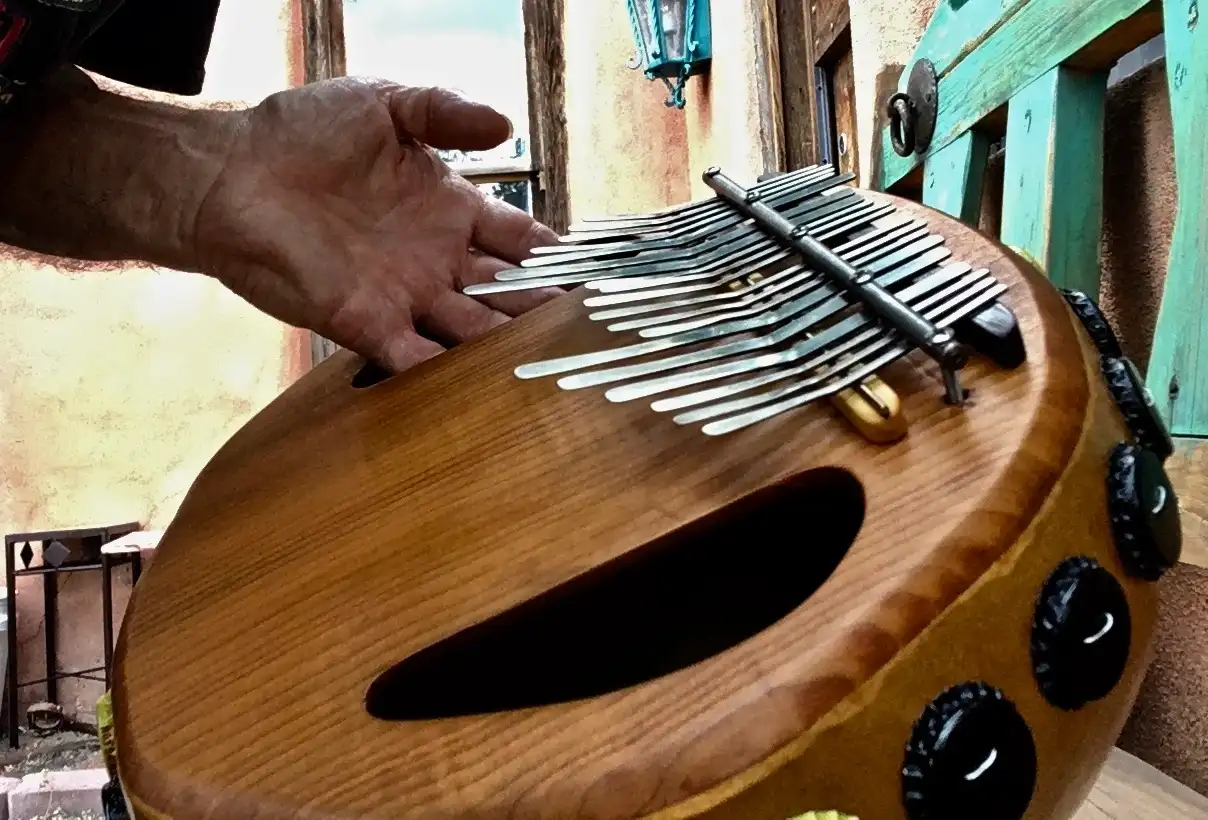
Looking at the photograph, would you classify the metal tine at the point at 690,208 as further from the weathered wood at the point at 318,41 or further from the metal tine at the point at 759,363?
the weathered wood at the point at 318,41

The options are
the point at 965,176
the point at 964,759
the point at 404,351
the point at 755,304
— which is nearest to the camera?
the point at 964,759

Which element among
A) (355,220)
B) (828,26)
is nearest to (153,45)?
(355,220)

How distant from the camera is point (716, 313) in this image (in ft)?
1.92

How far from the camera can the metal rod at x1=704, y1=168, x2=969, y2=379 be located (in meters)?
0.46

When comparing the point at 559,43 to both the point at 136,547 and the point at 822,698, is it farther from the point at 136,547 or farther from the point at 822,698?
the point at 822,698

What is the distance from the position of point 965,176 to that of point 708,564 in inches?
24.2

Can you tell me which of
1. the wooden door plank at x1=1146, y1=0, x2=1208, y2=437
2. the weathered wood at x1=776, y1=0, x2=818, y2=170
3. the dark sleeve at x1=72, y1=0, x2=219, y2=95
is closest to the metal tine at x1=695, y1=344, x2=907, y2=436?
the wooden door plank at x1=1146, y1=0, x2=1208, y2=437

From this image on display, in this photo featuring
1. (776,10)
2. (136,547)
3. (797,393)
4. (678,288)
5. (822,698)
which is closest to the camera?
(822,698)

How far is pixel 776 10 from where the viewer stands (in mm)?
2428

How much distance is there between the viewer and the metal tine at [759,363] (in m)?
0.50

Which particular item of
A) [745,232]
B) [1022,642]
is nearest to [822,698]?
[1022,642]

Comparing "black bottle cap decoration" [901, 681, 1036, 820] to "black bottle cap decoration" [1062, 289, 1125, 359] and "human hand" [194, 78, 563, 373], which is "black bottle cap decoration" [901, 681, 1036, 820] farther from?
"human hand" [194, 78, 563, 373]

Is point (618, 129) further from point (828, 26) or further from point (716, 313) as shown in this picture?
point (716, 313)

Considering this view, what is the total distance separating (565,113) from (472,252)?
3.15 meters
